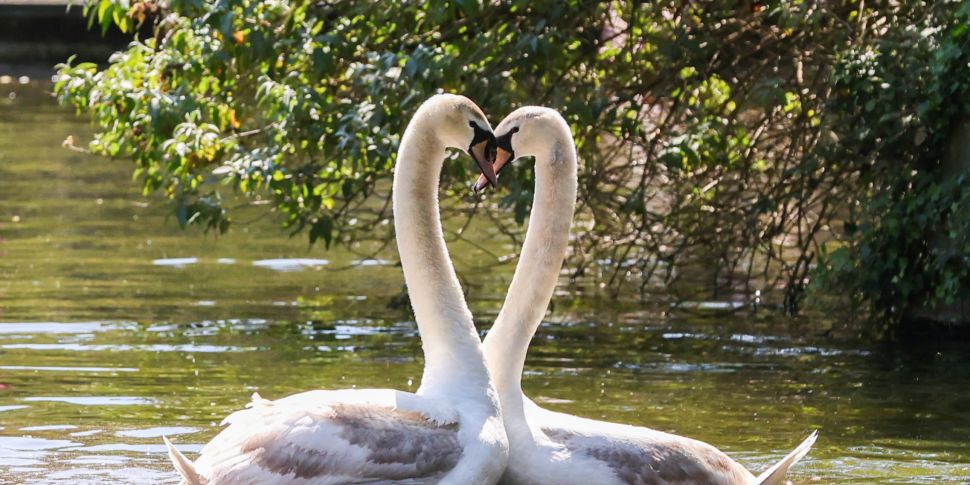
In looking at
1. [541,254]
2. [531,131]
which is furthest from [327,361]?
[531,131]

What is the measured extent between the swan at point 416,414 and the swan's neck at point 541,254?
359 mm

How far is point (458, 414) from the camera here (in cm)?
629

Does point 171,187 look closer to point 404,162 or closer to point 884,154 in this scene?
point 884,154

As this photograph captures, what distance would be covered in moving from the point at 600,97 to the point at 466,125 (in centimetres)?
446

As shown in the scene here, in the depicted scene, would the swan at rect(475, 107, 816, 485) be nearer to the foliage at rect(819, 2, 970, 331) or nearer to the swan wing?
the swan wing

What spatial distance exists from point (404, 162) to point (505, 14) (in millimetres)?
4831

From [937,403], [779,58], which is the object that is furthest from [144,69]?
[937,403]

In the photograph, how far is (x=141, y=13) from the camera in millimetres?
11766

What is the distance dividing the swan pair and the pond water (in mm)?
1445

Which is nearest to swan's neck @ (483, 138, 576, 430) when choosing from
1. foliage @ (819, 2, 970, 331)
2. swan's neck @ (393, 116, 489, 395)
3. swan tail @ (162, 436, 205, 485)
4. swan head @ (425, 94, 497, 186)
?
swan's neck @ (393, 116, 489, 395)

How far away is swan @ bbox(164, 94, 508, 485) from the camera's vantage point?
5.93 meters

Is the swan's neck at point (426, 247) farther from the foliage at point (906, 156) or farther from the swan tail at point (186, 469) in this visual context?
the foliage at point (906, 156)

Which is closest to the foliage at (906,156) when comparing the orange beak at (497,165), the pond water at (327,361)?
the pond water at (327,361)

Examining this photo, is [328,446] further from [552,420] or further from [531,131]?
[531,131]
